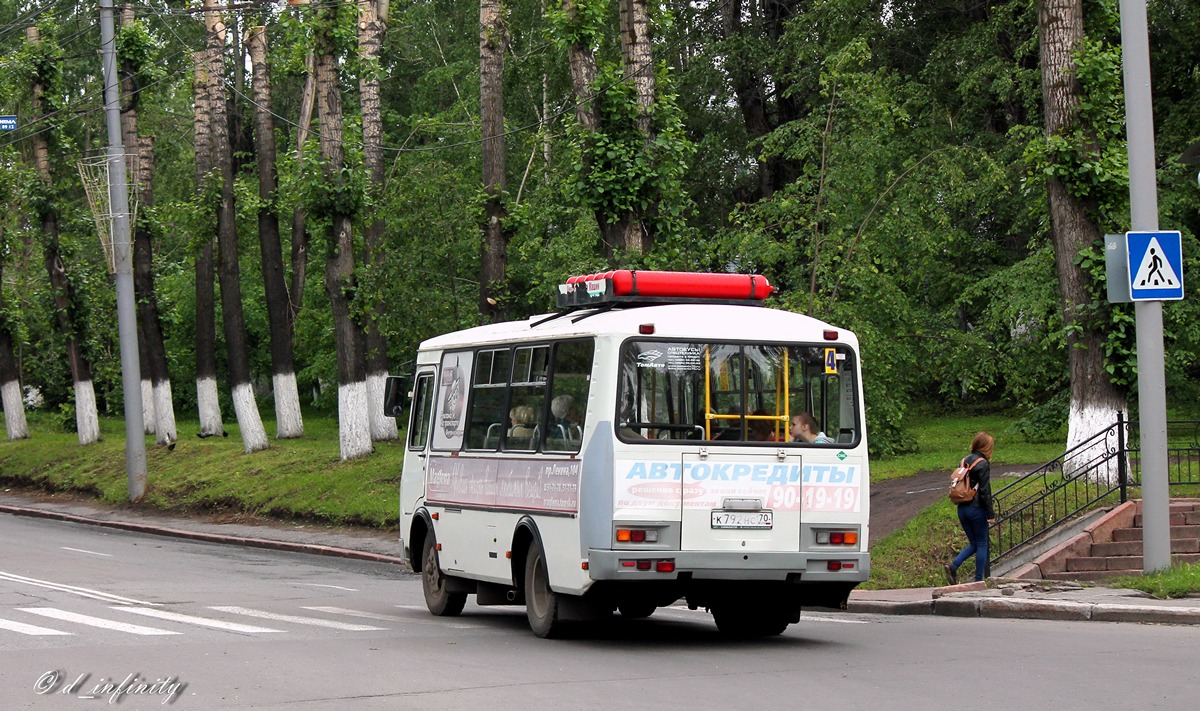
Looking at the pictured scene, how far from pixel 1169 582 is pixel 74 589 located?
40.8 ft

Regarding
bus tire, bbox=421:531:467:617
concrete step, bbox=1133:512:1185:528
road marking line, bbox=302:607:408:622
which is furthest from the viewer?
concrete step, bbox=1133:512:1185:528

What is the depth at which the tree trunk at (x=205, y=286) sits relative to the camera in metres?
38.2

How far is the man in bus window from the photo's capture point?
41.3 feet

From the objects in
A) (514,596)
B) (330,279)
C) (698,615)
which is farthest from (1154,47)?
(514,596)

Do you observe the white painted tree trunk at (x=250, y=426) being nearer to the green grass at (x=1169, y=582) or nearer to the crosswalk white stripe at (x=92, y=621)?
the crosswalk white stripe at (x=92, y=621)

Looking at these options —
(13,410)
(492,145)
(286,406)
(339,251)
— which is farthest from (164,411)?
(492,145)

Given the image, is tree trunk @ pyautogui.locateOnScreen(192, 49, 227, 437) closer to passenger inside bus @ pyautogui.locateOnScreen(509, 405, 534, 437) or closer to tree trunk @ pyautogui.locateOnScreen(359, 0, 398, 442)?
tree trunk @ pyautogui.locateOnScreen(359, 0, 398, 442)

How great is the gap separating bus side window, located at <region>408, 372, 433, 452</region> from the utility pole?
17751mm

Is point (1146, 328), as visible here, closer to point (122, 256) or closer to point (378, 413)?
point (122, 256)

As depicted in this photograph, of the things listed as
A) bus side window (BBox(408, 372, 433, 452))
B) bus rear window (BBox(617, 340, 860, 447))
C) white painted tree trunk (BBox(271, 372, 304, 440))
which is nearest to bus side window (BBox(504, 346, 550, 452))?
bus rear window (BBox(617, 340, 860, 447))

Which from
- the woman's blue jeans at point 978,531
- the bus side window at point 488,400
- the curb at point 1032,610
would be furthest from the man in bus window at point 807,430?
the woman's blue jeans at point 978,531

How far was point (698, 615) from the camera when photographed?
53.7ft

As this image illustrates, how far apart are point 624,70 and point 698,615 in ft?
36.2

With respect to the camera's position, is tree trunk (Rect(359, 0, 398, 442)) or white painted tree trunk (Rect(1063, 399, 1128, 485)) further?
tree trunk (Rect(359, 0, 398, 442))
